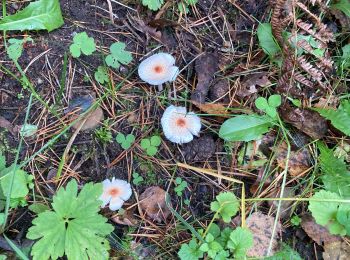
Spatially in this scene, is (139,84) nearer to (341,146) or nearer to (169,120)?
(169,120)

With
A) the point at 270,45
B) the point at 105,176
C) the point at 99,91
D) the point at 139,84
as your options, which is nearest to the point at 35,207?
the point at 105,176

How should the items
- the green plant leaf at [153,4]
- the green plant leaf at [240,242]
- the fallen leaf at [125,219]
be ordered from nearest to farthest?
1. the green plant leaf at [240,242]
2. the fallen leaf at [125,219]
3. the green plant leaf at [153,4]

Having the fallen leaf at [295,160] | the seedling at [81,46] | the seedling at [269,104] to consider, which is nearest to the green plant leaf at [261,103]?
the seedling at [269,104]

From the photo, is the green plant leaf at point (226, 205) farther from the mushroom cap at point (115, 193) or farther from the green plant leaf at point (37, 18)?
the green plant leaf at point (37, 18)

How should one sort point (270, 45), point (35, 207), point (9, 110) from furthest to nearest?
1. point (270, 45)
2. point (9, 110)
3. point (35, 207)

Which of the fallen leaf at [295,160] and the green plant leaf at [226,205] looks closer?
the green plant leaf at [226,205]

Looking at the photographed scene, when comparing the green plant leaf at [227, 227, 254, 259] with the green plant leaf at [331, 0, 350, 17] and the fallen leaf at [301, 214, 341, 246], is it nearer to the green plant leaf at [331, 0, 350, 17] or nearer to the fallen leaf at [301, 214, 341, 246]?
the fallen leaf at [301, 214, 341, 246]
